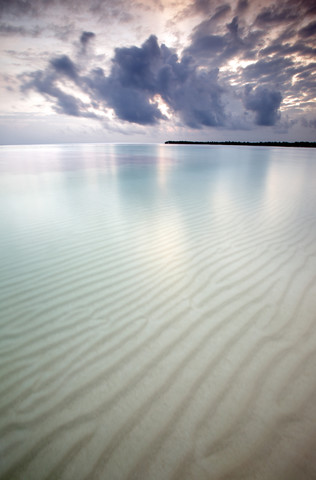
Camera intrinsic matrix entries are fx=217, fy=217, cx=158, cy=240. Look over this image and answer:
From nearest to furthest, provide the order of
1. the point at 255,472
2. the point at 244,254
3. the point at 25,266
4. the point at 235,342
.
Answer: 1. the point at 255,472
2. the point at 235,342
3. the point at 25,266
4. the point at 244,254

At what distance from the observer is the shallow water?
124 cm

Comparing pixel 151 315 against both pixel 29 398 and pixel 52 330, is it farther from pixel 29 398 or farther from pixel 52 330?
pixel 29 398

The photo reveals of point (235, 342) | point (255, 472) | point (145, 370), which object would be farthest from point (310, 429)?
point (145, 370)

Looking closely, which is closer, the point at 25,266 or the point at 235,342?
the point at 235,342

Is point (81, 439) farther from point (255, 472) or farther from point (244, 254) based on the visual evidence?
point (244, 254)

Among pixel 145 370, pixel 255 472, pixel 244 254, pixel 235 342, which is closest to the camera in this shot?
pixel 255 472

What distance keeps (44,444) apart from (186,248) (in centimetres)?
264

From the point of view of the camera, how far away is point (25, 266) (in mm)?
2984

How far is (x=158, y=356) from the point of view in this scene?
1.75 metres

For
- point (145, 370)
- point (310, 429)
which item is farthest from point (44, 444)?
point (310, 429)

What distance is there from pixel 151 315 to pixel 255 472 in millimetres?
1249

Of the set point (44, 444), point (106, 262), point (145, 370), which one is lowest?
point (44, 444)

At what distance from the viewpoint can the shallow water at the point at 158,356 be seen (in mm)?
1243

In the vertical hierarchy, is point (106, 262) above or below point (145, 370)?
above
